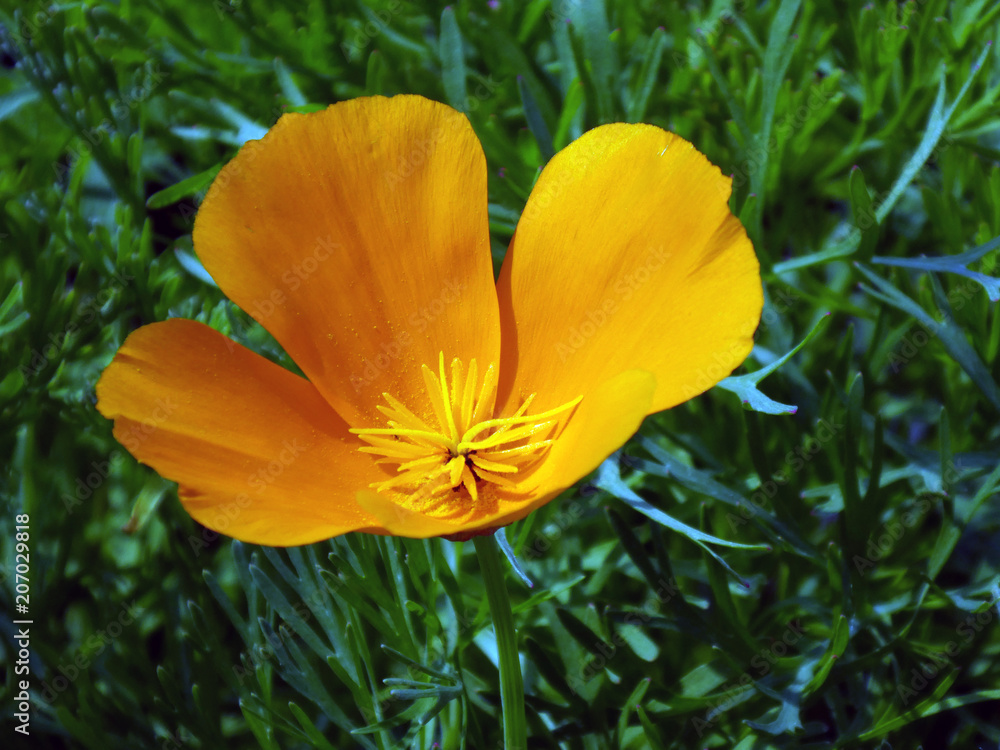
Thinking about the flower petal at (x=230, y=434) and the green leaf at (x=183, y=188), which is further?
the green leaf at (x=183, y=188)

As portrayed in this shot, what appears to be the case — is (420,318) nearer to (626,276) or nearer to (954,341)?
(626,276)

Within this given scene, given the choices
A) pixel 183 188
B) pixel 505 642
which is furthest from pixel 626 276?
pixel 183 188

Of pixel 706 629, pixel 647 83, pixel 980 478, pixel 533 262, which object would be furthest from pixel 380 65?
pixel 980 478

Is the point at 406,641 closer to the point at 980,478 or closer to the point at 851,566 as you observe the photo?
the point at 851,566

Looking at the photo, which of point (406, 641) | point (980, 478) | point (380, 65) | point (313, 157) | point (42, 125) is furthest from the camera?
→ point (42, 125)

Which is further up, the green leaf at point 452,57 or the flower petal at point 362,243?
the green leaf at point 452,57

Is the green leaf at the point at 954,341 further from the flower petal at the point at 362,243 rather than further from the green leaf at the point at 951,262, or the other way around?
the flower petal at the point at 362,243

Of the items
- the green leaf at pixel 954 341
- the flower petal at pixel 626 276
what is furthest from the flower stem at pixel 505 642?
the green leaf at pixel 954 341

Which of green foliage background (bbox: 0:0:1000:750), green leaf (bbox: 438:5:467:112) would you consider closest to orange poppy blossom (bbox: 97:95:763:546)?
green foliage background (bbox: 0:0:1000:750)
